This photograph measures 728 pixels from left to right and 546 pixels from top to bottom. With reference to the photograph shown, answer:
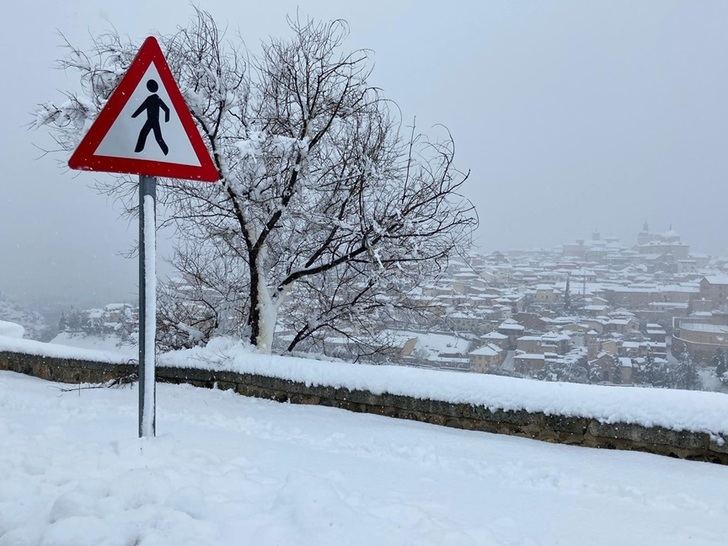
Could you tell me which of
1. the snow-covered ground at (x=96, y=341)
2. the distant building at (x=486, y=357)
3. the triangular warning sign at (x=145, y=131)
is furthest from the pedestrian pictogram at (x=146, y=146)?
the distant building at (x=486, y=357)

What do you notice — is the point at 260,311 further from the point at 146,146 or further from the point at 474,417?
the point at 146,146

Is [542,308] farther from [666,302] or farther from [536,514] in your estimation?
[536,514]

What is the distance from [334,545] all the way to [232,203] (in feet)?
18.8

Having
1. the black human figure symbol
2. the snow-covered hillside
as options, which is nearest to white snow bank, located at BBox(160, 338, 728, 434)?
the snow-covered hillside

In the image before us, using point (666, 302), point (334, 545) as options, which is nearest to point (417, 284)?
point (334, 545)

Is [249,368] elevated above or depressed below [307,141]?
below

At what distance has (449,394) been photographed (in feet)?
14.7

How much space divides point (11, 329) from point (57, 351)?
10.0 feet

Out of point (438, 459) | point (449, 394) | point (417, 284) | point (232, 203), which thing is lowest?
point (438, 459)

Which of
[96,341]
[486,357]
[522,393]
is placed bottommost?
[486,357]

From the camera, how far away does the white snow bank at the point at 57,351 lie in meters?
6.85

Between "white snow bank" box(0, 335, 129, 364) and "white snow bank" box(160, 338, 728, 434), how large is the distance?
81.3 inches

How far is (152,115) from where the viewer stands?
2.82 metres

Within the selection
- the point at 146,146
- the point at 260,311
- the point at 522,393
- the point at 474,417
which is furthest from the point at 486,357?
the point at 146,146
